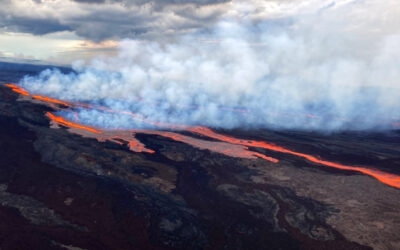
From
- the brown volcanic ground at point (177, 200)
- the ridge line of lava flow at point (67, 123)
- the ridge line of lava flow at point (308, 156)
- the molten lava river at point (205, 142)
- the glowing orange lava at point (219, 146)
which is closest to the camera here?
the brown volcanic ground at point (177, 200)

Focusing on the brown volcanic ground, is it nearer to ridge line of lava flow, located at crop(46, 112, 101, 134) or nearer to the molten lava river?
the molten lava river

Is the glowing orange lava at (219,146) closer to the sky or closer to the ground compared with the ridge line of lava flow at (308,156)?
closer to the ground

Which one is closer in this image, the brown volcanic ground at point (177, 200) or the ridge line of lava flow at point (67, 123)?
the brown volcanic ground at point (177, 200)

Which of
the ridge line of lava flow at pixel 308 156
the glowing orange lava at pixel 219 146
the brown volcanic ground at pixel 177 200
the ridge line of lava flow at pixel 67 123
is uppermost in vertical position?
the ridge line of lava flow at pixel 308 156

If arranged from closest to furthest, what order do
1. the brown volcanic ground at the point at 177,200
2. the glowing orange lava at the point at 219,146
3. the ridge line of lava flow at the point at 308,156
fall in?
1. the brown volcanic ground at the point at 177,200
2. the ridge line of lava flow at the point at 308,156
3. the glowing orange lava at the point at 219,146

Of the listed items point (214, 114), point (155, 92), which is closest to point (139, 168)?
point (214, 114)

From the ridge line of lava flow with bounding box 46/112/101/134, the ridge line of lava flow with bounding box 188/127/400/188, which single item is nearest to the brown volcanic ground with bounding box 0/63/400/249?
the ridge line of lava flow with bounding box 188/127/400/188

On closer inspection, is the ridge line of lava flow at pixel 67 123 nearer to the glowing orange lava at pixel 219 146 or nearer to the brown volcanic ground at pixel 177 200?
the brown volcanic ground at pixel 177 200

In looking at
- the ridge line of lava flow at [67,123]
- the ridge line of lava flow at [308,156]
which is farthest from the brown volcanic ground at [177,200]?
A: the ridge line of lava flow at [67,123]

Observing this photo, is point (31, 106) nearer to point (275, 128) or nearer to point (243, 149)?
point (243, 149)
